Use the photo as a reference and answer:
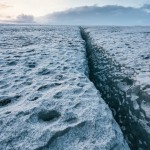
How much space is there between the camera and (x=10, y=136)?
2.64 meters

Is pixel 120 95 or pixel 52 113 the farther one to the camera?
pixel 120 95

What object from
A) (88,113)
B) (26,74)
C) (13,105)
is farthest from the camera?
(26,74)

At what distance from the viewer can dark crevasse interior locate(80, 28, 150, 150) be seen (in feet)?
10.0

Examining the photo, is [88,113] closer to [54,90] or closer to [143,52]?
[54,90]

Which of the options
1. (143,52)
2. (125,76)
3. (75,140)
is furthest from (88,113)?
(143,52)

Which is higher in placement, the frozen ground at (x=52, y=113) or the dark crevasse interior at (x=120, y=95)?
the frozen ground at (x=52, y=113)

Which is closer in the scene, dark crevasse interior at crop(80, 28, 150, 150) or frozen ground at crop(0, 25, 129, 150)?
frozen ground at crop(0, 25, 129, 150)

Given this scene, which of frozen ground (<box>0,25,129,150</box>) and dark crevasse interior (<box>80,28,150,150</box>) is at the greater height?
frozen ground (<box>0,25,129,150</box>)

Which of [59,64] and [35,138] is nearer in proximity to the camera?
[35,138]

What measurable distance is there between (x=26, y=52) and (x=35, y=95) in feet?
10.6

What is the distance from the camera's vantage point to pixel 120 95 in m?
4.12

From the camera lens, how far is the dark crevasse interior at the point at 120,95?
3.05 m

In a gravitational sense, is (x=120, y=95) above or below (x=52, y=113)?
below

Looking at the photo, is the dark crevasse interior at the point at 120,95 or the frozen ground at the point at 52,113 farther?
the dark crevasse interior at the point at 120,95
